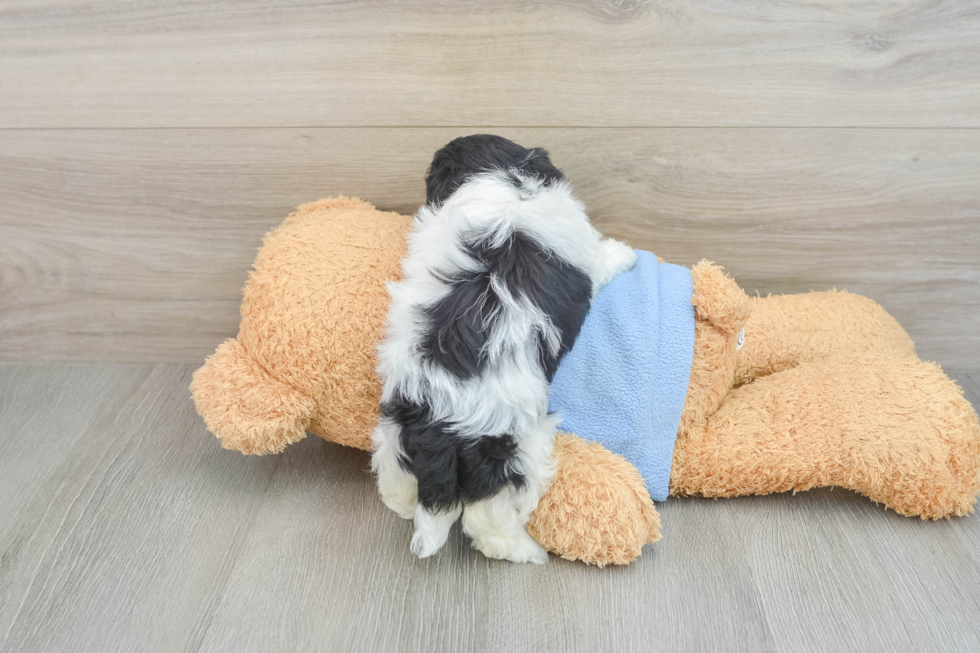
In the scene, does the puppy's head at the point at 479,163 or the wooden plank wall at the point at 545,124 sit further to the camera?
the wooden plank wall at the point at 545,124

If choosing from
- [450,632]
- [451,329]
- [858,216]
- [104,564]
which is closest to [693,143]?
[858,216]

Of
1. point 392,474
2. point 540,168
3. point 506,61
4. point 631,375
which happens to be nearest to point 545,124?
point 506,61

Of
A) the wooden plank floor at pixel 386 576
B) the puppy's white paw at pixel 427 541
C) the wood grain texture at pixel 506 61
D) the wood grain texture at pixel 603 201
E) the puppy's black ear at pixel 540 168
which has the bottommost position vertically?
the wooden plank floor at pixel 386 576

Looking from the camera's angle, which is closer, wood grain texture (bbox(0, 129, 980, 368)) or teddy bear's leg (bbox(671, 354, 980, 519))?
teddy bear's leg (bbox(671, 354, 980, 519))

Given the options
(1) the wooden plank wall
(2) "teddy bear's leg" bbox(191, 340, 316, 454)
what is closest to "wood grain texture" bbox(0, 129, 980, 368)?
A: (1) the wooden plank wall

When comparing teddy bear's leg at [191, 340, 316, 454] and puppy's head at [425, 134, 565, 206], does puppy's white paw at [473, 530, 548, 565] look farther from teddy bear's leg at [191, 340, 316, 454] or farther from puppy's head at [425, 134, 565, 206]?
puppy's head at [425, 134, 565, 206]

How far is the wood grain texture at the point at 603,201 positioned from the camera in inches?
35.4

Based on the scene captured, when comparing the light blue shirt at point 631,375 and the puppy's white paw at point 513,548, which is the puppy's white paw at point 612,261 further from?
the puppy's white paw at point 513,548

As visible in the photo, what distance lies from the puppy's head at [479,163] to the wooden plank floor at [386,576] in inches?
14.2

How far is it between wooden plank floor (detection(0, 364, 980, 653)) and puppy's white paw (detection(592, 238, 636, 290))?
26cm

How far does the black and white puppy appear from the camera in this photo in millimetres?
620

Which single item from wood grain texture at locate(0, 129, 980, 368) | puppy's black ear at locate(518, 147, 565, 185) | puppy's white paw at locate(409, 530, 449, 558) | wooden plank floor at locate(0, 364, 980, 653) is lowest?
wooden plank floor at locate(0, 364, 980, 653)

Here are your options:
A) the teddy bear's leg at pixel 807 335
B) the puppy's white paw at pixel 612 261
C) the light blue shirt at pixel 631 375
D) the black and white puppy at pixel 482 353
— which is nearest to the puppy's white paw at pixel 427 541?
the black and white puppy at pixel 482 353

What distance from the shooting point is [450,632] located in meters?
0.63
